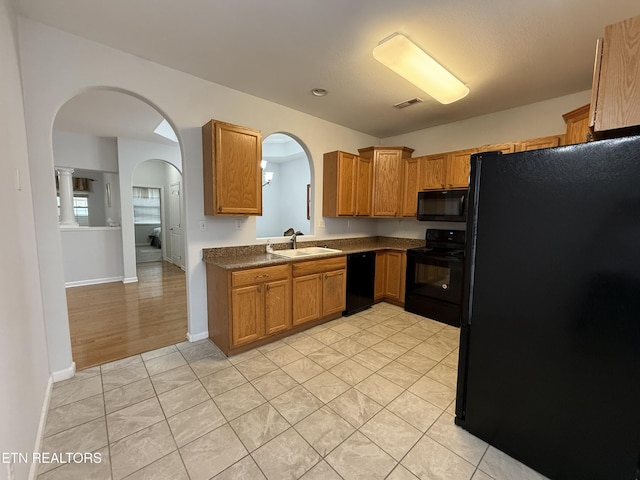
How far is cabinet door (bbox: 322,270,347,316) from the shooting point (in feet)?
10.7

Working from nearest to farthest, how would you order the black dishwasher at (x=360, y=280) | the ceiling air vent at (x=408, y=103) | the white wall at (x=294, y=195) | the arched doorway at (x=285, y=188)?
the ceiling air vent at (x=408, y=103) → the black dishwasher at (x=360, y=280) → the arched doorway at (x=285, y=188) → the white wall at (x=294, y=195)

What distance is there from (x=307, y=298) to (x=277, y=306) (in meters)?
0.41

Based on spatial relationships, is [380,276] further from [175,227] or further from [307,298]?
[175,227]

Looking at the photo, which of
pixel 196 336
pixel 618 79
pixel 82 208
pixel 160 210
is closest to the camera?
pixel 618 79

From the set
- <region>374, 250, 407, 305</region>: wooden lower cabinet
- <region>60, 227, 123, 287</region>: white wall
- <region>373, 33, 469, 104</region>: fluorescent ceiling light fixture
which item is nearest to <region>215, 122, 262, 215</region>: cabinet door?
Result: <region>373, 33, 469, 104</region>: fluorescent ceiling light fixture

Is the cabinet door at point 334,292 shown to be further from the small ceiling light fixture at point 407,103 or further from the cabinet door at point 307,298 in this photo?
the small ceiling light fixture at point 407,103

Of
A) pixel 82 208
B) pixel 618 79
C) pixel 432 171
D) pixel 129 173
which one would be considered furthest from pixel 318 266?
pixel 82 208

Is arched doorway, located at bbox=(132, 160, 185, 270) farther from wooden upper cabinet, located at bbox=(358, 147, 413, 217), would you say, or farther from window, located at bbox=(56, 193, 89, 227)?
wooden upper cabinet, located at bbox=(358, 147, 413, 217)

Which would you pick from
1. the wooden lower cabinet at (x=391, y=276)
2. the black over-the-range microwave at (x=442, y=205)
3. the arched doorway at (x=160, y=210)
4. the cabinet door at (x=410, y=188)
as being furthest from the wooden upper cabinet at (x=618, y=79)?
the arched doorway at (x=160, y=210)

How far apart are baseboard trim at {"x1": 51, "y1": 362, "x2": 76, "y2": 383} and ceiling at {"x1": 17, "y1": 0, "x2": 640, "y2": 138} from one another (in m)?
2.67

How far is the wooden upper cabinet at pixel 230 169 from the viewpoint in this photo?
2.60m

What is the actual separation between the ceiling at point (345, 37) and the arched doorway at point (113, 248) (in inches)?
49.8

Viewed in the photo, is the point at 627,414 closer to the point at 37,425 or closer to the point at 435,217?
the point at 435,217

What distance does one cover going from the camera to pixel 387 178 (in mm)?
4109
